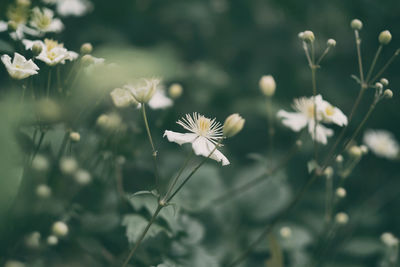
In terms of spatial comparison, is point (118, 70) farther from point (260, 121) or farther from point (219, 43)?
point (219, 43)

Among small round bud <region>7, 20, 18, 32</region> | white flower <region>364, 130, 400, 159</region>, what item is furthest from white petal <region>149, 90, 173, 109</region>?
white flower <region>364, 130, 400, 159</region>

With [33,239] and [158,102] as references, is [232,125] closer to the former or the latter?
[158,102]

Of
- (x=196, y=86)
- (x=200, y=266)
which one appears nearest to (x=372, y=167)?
(x=196, y=86)

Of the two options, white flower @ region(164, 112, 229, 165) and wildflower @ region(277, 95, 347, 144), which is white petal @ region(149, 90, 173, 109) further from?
wildflower @ region(277, 95, 347, 144)

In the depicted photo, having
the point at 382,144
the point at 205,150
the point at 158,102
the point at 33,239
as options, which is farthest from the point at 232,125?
the point at 382,144

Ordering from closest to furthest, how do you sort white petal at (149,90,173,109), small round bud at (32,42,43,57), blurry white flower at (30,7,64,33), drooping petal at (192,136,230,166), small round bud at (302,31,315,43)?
drooping petal at (192,136,230,166)
small round bud at (32,42,43,57)
small round bud at (302,31,315,43)
blurry white flower at (30,7,64,33)
white petal at (149,90,173,109)

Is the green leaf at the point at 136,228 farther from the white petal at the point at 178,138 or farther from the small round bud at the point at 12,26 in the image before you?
the small round bud at the point at 12,26

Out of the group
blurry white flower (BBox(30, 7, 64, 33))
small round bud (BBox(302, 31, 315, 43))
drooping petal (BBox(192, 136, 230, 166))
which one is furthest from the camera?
blurry white flower (BBox(30, 7, 64, 33))
